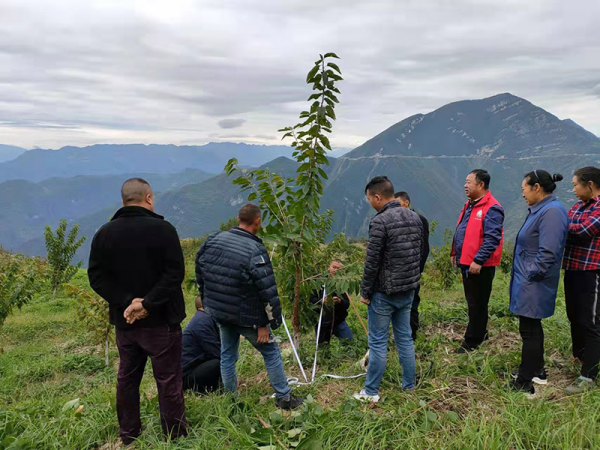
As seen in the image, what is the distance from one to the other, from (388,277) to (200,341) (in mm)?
2558

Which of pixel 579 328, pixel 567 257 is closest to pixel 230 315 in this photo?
pixel 567 257

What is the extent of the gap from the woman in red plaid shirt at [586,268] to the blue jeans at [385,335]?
1.59m

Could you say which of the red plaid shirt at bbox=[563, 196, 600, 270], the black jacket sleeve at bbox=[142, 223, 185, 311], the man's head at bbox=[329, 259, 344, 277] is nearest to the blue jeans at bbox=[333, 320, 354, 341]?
the man's head at bbox=[329, 259, 344, 277]

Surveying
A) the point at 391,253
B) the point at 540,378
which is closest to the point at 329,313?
the point at 391,253

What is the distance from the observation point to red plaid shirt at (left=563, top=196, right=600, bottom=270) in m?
3.71

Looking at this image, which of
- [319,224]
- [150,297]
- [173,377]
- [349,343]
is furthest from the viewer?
[349,343]

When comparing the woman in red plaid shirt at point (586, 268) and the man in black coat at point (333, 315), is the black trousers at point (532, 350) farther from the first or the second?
the man in black coat at point (333, 315)

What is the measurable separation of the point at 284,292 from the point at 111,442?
2.49m

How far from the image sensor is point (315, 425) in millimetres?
3193

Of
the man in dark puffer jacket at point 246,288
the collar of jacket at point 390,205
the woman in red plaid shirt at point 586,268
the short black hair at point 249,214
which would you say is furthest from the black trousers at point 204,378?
the woman in red plaid shirt at point 586,268

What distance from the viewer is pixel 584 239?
377 centimetres

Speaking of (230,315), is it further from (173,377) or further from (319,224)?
(319,224)

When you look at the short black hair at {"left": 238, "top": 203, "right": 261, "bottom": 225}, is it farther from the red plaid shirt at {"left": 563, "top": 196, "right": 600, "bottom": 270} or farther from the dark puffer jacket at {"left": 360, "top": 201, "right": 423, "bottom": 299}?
the red plaid shirt at {"left": 563, "top": 196, "right": 600, "bottom": 270}

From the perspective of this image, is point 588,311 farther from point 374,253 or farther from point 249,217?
point 249,217
